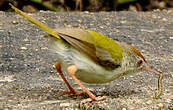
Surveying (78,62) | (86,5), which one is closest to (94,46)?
(78,62)

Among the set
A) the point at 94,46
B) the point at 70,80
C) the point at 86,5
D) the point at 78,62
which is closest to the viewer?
the point at 78,62

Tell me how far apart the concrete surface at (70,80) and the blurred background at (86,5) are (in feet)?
4.79

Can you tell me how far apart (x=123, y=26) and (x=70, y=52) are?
3.54 meters

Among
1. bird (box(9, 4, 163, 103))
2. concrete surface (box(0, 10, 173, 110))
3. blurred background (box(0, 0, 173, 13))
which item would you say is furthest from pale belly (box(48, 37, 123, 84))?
blurred background (box(0, 0, 173, 13))

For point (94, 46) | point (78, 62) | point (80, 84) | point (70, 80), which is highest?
point (94, 46)

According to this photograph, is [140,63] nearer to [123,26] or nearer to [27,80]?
[27,80]

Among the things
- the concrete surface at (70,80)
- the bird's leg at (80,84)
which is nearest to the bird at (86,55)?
the bird's leg at (80,84)

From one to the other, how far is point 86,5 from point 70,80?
15.6ft

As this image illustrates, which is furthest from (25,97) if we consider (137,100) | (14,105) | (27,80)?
(137,100)

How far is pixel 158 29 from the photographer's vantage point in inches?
321

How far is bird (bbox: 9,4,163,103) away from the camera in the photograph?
185 inches

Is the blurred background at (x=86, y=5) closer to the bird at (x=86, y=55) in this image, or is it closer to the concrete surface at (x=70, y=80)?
the concrete surface at (x=70, y=80)

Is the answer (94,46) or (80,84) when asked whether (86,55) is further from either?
(80,84)

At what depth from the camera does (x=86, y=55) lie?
4.75 m
